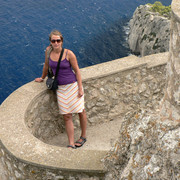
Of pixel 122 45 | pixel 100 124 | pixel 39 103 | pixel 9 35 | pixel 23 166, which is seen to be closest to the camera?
pixel 23 166

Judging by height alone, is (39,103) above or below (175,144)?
below

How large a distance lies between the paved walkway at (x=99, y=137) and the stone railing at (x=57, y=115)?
10cm

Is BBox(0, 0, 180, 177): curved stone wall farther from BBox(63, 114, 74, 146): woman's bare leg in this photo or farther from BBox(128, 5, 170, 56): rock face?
BBox(128, 5, 170, 56): rock face

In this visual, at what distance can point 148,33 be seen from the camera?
17.2 metres

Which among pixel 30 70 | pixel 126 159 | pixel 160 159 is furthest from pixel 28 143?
pixel 30 70

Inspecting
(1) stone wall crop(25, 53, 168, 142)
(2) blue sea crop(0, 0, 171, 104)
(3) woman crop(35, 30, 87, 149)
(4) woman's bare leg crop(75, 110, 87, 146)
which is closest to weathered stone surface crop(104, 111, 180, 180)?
(3) woman crop(35, 30, 87, 149)

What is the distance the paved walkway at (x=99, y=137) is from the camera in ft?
17.6

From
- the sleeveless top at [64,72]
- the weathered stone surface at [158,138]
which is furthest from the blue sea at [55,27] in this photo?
the weathered stone surface at [158,138]

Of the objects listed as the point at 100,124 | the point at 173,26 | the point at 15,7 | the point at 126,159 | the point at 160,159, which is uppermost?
the point at 173,26

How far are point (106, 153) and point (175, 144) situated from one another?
1207 millimetres

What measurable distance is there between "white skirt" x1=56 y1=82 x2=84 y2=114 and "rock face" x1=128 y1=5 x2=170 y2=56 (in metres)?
10.3

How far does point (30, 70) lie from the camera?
1670 cm

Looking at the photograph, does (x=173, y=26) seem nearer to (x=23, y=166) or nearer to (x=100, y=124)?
(x=23, y=166)

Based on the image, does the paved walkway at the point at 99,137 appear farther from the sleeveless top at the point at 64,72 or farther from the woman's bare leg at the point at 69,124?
the sleeveless top at the point at 64,72
